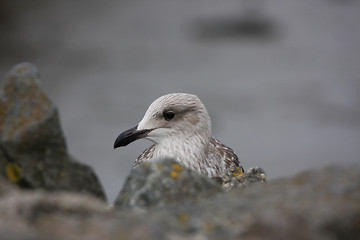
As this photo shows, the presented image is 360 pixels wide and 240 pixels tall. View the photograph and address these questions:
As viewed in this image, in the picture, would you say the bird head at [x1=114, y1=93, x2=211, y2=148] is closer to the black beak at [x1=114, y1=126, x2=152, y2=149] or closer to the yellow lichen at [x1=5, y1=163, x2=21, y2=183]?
the black beak at [x1=114, y1=126, x2=152, y2=149]

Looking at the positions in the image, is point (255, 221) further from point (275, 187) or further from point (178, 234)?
point (275, 187)

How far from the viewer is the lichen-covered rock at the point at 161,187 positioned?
10.9ft

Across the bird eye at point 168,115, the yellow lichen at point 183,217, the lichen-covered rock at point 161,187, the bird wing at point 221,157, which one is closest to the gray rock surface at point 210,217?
the yellow lichen at point 183,217

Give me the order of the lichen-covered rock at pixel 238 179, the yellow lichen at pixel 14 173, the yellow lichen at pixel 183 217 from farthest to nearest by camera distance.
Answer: the lichen-covered rock at pixel 238 179, the yellow lichen at pixel 14 173, the yellow lichen at pixel 183 217

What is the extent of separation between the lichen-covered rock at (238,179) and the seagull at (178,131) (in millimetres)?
1372

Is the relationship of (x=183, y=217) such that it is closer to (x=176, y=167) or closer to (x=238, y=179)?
(x=176, y=167)

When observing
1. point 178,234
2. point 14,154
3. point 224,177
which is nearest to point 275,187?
point 178,234

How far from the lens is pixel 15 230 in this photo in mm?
2352

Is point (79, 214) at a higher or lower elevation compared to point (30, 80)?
lower

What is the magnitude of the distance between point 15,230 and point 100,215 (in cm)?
50

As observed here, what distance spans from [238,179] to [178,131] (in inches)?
77.0

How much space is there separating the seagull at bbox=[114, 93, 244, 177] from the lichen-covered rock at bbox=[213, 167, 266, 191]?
1.37m

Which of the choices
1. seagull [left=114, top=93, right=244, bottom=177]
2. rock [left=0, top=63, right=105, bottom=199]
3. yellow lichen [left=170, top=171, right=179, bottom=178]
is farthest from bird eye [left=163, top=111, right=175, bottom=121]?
yellow lichen [left=170, top=171, right=179, bottom=178]

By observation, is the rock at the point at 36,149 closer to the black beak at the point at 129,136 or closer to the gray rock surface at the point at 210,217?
the gray rock surface at the point at 210,217
